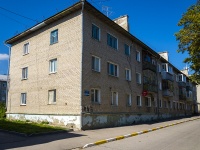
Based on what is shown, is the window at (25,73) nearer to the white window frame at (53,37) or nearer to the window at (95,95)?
the white window frame at (53,37)

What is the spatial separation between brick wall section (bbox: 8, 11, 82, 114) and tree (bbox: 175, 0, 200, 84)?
887 centimetres

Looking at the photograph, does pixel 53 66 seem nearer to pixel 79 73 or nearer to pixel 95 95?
pixel 79 73

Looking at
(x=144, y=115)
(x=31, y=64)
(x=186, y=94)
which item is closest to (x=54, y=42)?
(x=31, y=64)

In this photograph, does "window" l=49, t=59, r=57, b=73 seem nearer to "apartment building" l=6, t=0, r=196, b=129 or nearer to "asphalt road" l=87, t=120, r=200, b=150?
"apartment building" l=6, t=0, r=196, b=129

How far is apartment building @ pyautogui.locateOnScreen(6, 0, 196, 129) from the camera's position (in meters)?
16.8

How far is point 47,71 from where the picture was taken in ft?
64.1

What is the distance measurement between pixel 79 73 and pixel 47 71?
4445 mm

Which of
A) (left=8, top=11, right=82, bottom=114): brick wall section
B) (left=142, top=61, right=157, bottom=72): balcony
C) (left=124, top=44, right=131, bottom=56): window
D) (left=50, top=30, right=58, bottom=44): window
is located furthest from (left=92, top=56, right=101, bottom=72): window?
(left=142, top=61, right=157, bottom=72): balcony

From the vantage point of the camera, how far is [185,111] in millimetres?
48594

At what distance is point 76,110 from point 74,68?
3312 millimetres

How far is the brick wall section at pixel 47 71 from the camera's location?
1692 centimetres

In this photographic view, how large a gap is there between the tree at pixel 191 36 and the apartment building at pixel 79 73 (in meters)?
5.85

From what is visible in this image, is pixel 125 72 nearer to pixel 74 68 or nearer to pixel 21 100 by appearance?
pixel 74 68

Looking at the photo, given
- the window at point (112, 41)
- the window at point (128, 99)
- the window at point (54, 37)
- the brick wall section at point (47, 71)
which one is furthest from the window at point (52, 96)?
the window at point (128, 99)
